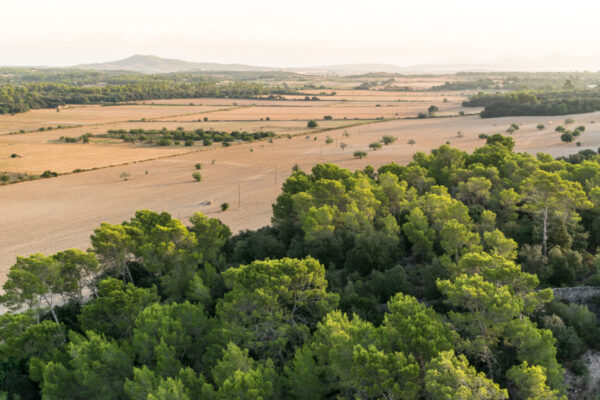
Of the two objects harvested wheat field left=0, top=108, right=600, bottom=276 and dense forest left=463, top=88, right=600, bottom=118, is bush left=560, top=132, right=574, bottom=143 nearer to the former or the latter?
harvested wheat field left=0, top=108, right=600, bottom=276

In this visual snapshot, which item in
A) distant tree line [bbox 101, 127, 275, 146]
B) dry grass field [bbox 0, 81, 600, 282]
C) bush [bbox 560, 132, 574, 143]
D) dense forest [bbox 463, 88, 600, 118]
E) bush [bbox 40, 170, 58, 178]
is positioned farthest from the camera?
dense forest [bbox 463, 88, 600, 118]

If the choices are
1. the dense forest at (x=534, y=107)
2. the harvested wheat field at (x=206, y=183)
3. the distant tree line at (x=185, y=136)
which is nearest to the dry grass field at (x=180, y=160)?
the harvested wheat field at (x=206, y=183)

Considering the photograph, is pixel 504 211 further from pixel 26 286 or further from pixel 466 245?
pixel 26 286

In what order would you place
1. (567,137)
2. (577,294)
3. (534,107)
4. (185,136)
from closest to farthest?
(577,294) → (567,137) → (185,136) → (534,107)

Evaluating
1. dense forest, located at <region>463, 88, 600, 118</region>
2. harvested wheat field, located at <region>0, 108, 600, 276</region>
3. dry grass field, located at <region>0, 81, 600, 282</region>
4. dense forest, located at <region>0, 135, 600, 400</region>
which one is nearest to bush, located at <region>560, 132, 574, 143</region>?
harvested wheat field, located at <region>0, 108, 600, 276</region>

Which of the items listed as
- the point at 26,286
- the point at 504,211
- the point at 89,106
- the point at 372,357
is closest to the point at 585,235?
the point at 504,211

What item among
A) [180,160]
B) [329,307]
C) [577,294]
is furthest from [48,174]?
[577,294]

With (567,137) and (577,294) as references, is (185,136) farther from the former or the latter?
(577,294)
